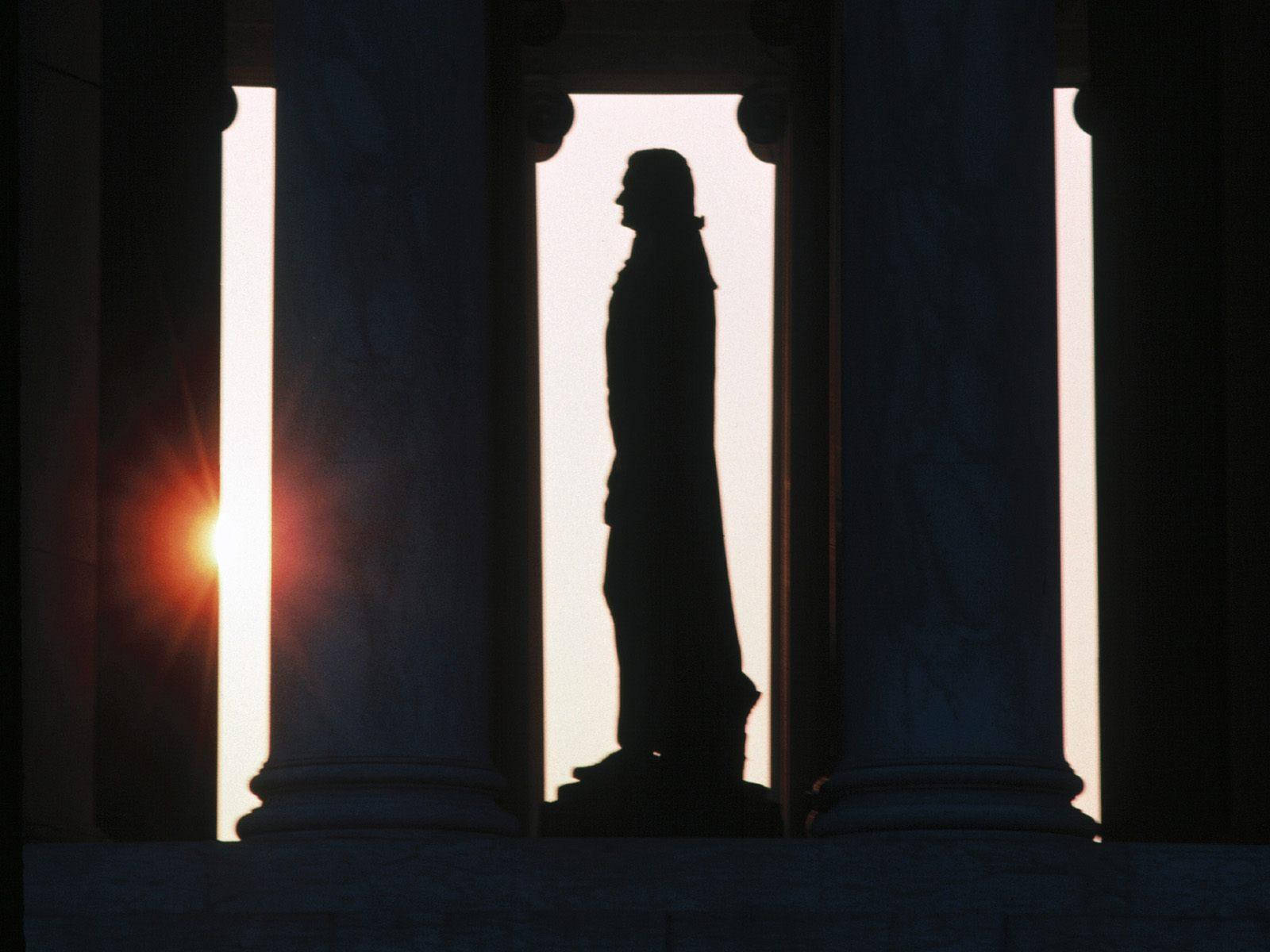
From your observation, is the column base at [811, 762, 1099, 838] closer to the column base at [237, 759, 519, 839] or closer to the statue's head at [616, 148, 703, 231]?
the column base at [237, 759, 519, 839]

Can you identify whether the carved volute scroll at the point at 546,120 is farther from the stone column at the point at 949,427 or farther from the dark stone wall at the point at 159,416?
the stone column at the point at 949,427

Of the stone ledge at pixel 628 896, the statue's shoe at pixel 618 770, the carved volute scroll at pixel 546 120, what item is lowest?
the stone ledge at pixel 628 896

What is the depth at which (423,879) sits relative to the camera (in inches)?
2440

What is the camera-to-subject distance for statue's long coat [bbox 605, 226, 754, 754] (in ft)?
260

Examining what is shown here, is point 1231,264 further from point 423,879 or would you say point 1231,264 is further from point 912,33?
point 423,879

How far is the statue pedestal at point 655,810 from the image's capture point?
7450 cm

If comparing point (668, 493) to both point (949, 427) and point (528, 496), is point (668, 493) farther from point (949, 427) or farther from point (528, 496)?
point (528, 496)

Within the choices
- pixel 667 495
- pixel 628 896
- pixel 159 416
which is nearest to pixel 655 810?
pixel 667 495

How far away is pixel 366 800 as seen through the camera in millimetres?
65562

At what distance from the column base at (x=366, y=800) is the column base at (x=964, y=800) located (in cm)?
1188

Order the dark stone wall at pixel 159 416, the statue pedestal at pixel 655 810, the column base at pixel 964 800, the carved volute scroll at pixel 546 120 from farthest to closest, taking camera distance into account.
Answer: the carved volute scroll at pixel 546 120
the dark stone wall at pixel 159 416
the statue pedestal at pixel 655 810
the column base at pixel 964 800

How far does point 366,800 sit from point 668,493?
64.2 feet

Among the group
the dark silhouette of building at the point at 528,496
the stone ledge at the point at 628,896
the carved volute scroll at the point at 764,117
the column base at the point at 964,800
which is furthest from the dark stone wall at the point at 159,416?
the column base at the point at 964,800

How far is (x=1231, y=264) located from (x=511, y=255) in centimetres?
3067
